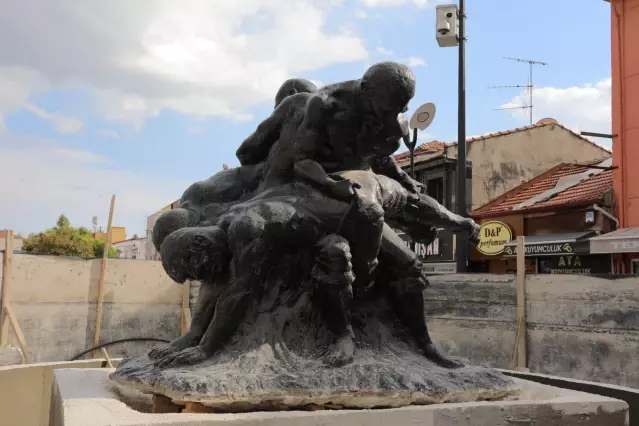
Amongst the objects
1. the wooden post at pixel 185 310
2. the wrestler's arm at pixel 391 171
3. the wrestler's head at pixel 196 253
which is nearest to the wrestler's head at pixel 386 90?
the wrestler's arm at pixel 391 171

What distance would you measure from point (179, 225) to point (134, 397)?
37.7 inches

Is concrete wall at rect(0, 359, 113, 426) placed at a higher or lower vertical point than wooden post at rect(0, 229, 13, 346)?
lower

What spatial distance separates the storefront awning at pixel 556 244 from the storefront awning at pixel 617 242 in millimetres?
743

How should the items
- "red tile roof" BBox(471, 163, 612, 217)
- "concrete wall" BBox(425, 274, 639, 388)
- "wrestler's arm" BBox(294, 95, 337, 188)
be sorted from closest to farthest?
1. "wrestler's arm" BBox(294, 95, 337, 188)
2. "concrete wall" BBox(425, 274, 639, 388)
3. "red tile roof" BBox(471, 163, 612, 217)

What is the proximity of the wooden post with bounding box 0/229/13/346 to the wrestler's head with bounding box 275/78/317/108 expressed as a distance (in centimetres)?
502

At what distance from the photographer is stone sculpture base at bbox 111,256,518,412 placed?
274 centimetres

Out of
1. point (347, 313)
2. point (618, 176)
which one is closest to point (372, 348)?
point (347, 313)

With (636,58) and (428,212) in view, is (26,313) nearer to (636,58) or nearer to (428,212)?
(428,212)

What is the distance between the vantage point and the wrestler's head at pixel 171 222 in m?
3.55

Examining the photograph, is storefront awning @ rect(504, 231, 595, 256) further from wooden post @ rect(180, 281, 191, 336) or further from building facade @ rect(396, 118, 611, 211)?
wooden post @ rect(180, 281, 191, 336)

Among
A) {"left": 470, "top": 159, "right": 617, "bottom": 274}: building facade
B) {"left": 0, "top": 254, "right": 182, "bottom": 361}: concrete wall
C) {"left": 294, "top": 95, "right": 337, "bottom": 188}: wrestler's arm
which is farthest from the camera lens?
{"left": 470, "top": 159, "right": 617, "bottom": 274}: building facade

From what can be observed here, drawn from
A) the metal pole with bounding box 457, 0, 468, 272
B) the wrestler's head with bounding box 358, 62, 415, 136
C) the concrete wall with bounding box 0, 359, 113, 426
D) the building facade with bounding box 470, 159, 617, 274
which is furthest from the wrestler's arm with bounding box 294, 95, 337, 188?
the building facade with bounding box 470, 159, 617, 274

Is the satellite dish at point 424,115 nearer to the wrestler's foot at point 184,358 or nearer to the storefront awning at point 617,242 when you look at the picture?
the storefront awning at point 617,242

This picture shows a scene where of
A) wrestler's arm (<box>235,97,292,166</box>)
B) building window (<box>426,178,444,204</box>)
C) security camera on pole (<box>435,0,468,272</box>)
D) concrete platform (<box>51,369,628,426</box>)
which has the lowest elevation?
concrete platform (<box>51,369,628,426</box>)
